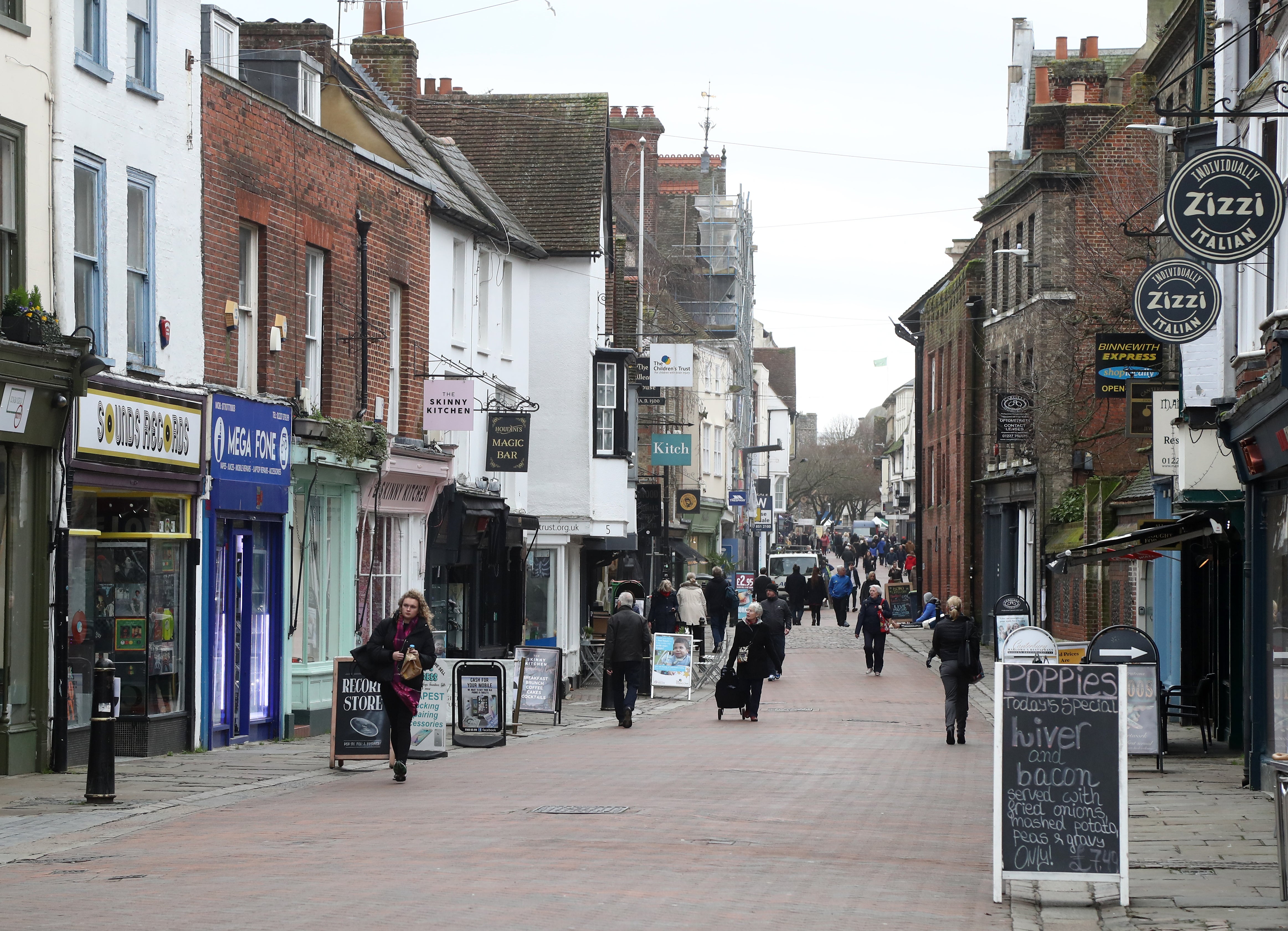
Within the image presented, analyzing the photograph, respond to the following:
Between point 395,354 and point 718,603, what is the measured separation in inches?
648

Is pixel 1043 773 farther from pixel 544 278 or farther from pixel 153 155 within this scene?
pixel 544 278

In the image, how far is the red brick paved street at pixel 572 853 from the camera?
8836 millimetres

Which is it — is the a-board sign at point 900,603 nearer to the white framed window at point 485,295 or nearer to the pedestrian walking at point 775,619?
the pedestrian walking at point 775,619

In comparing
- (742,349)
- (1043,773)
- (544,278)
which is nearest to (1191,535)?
(1043,773)

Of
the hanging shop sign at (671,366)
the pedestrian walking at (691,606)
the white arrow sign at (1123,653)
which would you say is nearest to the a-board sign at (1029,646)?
the white arrow sign at (1123,653)

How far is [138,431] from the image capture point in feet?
56.4

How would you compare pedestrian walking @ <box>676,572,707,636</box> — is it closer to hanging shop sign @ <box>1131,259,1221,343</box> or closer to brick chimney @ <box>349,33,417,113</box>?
brick chimney @ <box>349,33,417,113</box>

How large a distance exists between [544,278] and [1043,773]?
80.2 feet

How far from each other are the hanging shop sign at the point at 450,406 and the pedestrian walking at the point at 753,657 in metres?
4.87

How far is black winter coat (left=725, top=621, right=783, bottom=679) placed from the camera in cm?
2378

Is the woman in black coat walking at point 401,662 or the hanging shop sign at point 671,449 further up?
the hanging shop sign at point 671,449

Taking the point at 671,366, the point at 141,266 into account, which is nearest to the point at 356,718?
the point at 141,266

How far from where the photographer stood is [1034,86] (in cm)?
4672

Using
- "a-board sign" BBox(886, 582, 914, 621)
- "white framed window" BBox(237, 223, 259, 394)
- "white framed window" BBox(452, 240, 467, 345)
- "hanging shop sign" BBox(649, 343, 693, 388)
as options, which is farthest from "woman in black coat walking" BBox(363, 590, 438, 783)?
"a-board sign" BBox(886, 582, 914, 621)
